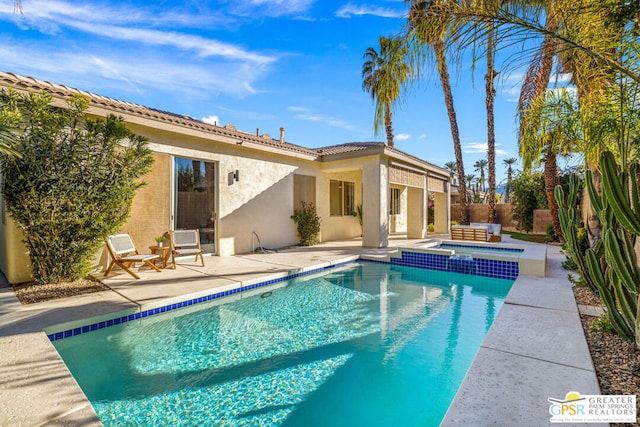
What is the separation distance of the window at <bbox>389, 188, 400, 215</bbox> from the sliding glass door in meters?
12.2

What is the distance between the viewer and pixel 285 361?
12.8 ft

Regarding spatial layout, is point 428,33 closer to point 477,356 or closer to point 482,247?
point 477,356

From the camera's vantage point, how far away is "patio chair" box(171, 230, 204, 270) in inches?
327

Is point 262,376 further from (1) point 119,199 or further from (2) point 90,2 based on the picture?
(2) point 90,2

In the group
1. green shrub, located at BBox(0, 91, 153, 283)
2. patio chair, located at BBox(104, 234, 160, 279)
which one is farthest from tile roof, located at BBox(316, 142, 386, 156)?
patio chair, located at BBox(104, 234, 160, 279)

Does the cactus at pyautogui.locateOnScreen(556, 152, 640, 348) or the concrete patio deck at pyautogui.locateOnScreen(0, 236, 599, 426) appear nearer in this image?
the concrete patio deck at pyautogui.locateOnScreen(0, 236, 599, 426)

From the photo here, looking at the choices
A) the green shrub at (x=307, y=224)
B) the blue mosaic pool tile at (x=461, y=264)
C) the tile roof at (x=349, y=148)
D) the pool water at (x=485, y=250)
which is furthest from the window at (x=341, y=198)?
the blue mosaic pool tile at (x=461, y=264)

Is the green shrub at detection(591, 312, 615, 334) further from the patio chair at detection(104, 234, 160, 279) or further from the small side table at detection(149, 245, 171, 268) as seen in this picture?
the small side table at detection(149, 245, 171, 268)

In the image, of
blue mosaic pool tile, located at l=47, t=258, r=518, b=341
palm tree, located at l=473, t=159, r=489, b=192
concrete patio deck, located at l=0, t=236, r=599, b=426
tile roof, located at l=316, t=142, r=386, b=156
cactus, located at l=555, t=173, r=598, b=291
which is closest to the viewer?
concrete patio deck, located at l=0, t=236, r=599, b=426

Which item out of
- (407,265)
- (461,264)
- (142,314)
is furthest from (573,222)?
(142,314)

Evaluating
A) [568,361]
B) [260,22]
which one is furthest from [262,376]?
[260,22]

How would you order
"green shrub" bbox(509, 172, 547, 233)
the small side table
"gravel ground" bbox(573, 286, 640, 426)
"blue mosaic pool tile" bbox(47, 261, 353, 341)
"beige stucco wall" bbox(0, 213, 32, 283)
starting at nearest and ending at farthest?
"gravel ground" bbox(573, 286, 640, 426), "blue mosaic pool tile" bbox(47, 261, 353, 341), "beige stucco wall" bbox(0, 213, 32, 283), the small side table, "green shrub" bbox(509, 172, 547, 233)

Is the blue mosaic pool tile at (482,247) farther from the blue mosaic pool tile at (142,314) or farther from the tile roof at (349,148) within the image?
the blue mosaic pool tile at (142,314)

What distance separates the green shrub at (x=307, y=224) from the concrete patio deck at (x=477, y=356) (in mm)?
5786
